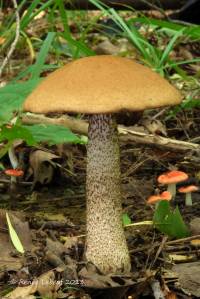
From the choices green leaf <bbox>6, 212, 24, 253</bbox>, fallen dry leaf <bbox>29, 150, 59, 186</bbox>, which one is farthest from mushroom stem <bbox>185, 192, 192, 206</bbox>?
green leaf <bbox>6, 212, 24, 253</bbox>

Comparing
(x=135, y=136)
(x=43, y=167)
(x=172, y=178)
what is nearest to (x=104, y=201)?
(x=172, y=178)

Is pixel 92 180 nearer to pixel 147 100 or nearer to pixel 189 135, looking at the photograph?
pixel 147 100

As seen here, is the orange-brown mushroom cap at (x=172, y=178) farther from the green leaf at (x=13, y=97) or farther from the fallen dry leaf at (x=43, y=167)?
the green leaf at (x=13, y=97)

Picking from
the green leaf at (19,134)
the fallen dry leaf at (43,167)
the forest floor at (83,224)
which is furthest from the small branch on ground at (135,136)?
the green leaf at (19,134)

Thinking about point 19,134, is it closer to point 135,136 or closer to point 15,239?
point 15,239

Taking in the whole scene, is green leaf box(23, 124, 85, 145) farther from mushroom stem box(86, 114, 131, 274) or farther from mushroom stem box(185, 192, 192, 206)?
mushroom stem box(185, 192, 192, 206)

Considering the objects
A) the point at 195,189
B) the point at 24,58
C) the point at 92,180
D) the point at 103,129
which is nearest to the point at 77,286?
the point at 92,180
